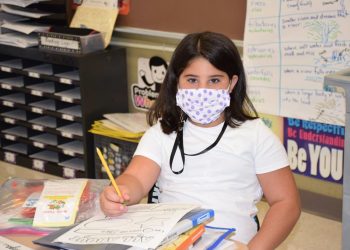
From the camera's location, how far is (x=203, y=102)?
5.08 feet

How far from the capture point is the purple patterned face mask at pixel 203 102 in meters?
1.55

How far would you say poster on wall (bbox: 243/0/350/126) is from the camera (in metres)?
2.64

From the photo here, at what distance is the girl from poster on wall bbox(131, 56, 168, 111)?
1677 millimetres

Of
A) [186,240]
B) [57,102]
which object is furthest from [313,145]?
[186,240]

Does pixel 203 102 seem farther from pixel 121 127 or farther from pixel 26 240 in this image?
pixel 121 127

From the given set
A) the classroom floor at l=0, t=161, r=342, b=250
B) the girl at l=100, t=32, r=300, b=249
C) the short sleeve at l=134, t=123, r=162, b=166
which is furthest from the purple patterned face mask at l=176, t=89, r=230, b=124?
the classroom floor at l=0, t=161, r=342, b=250

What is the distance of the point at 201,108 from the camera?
5.10 ft

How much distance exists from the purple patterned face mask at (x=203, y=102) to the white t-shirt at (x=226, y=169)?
41mm

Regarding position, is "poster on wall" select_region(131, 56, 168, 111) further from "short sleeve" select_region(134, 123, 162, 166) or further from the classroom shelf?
"short sleeve" select_region(134, 123, 162, 166)

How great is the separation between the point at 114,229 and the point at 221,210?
0.41m

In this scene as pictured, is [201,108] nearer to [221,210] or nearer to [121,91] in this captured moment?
[221,210]

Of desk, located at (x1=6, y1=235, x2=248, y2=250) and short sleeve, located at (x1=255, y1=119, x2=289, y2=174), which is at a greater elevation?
short sleeve, located at (x1=255, y1=119, x2=289, y2=174)

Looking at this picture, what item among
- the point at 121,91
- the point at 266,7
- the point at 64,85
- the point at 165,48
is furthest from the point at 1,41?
the point at 266,7

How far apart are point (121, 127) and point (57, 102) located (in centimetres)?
48
